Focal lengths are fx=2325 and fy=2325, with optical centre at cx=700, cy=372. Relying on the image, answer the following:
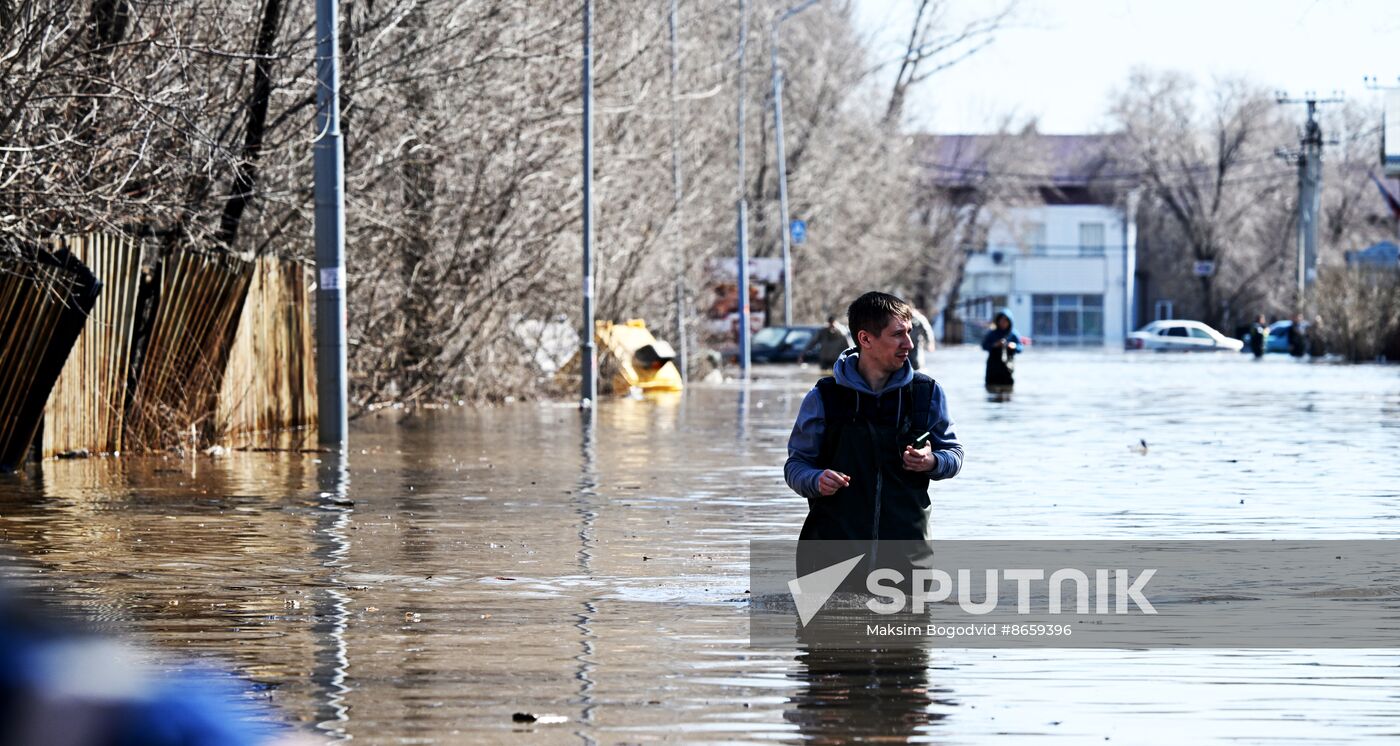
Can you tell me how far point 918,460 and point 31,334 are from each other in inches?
441

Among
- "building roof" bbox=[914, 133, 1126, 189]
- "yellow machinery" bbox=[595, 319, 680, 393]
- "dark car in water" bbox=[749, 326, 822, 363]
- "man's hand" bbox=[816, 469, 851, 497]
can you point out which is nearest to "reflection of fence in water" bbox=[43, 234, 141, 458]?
"man's hand" bbox=[816, 469, 851, 497]

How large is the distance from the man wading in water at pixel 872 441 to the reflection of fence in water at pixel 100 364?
36.1 ft

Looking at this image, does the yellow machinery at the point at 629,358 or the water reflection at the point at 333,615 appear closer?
the water reflection at the point at 333,615

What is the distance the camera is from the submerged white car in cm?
9019

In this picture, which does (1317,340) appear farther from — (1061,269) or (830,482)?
(830,482)

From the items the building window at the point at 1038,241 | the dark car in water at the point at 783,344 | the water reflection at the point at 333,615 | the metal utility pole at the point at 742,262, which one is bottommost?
the water reflection at the point at 333,615

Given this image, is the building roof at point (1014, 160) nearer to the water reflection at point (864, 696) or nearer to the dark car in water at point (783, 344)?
the dark car in water at point (783, 344)

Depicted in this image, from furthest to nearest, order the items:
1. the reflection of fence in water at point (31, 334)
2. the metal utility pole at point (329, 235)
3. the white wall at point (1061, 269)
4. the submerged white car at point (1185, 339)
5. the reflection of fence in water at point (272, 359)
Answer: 1. the white wall at point (1061, 269)
2. the submerged white car at point (1185, 339)
3. the reflection of fence in water at point (272, 359)
4. the metal utility pole at point (329, 235)
5. the reflection of fence in water at point (31, 334)

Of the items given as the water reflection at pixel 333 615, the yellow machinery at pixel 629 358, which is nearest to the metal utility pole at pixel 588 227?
the yellow machinery at pixel 629 358

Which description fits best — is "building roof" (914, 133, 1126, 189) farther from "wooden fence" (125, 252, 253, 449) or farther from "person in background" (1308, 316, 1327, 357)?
"wooden fence" (125, 252, 253, 449)

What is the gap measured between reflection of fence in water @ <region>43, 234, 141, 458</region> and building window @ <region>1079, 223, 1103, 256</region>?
4322 inches

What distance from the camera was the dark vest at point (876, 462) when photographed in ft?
28.6

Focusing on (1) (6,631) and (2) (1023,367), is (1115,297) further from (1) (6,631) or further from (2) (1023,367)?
(1) (6,631)

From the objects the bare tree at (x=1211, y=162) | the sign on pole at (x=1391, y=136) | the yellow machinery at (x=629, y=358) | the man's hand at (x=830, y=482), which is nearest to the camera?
the man's hand at (x=830, y=482)
